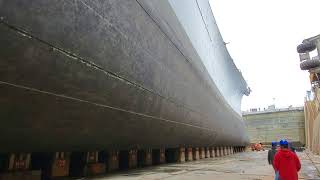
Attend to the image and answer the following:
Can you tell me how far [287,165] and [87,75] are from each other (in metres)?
3.20

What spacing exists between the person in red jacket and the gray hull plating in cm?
218

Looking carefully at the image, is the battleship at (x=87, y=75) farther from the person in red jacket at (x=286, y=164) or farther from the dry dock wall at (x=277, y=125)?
the dry dock wall at (x=277, y=125)

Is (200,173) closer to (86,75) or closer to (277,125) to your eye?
(86,75)

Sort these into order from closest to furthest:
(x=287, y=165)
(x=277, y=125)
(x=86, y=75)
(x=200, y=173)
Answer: (x=86, y=75) < (x=287, y=165) < (x=200, y=173) < (x=277, y=125)

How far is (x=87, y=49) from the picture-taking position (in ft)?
11.5

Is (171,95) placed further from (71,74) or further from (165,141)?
(71,74)

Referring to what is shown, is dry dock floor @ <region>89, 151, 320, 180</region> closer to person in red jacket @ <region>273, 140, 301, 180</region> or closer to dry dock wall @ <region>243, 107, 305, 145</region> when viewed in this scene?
person in red jacket @ <region>273, 140, 301, 180</region>

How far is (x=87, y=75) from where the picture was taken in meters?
3.54

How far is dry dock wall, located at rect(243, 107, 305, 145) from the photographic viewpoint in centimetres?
5225

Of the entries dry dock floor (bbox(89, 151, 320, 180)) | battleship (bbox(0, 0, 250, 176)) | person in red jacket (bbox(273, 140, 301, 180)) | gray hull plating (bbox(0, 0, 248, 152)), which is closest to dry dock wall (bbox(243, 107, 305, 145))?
dry dock floor (bbox(89, 151, 320, 180))

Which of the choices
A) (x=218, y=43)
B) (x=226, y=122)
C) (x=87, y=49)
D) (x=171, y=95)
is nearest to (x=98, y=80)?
(x=87, y=49)

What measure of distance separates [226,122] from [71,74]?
13261 mm

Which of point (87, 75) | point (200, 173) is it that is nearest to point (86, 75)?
point (87, 75)

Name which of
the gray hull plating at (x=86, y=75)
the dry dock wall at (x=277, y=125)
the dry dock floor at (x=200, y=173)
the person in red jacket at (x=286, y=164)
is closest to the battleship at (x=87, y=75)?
the gray hull plating at (x=86, y=75)
